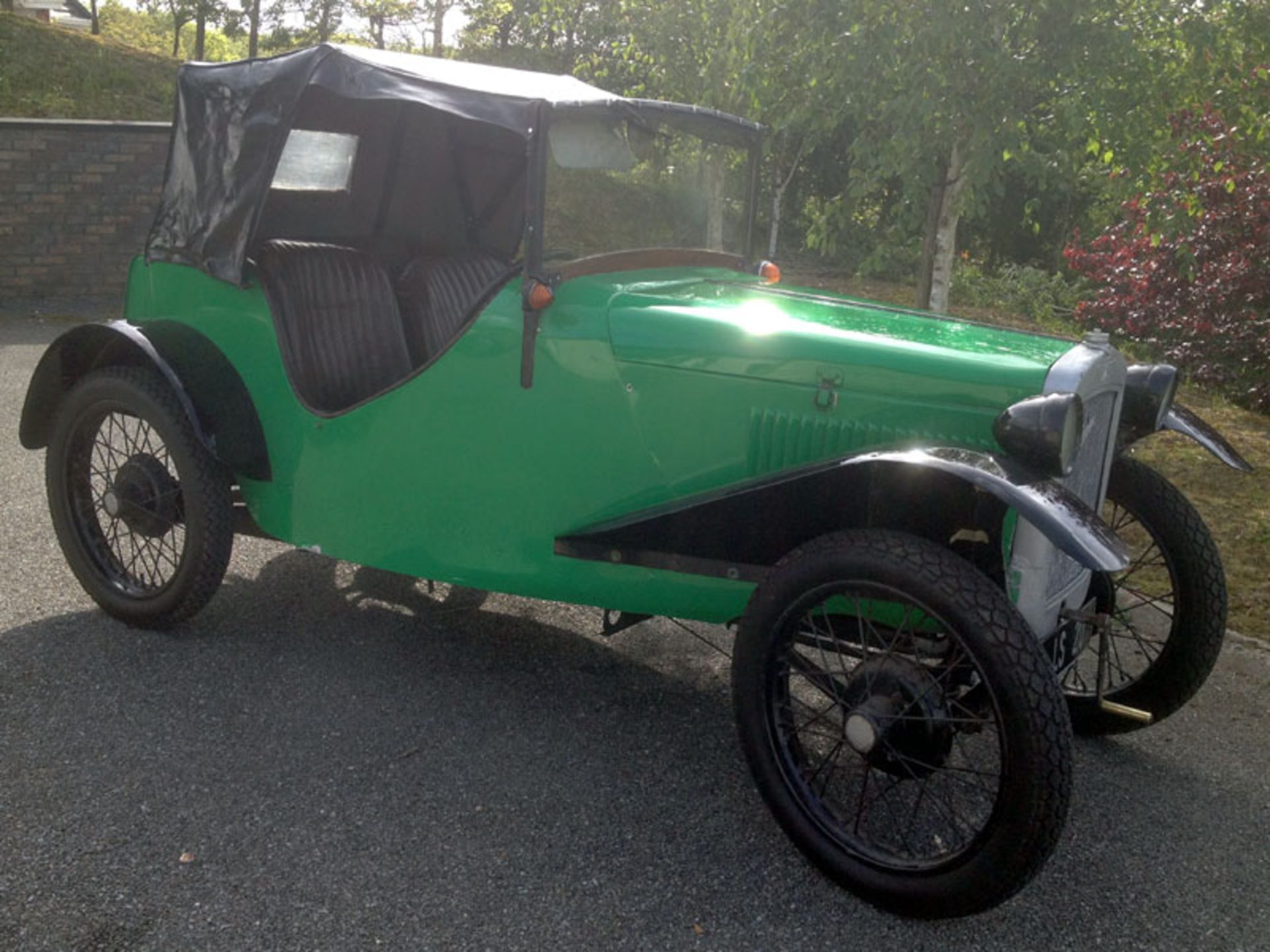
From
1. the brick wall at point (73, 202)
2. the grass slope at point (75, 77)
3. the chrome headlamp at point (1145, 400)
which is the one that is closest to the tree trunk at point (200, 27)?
the grass slope at point (75, 77)

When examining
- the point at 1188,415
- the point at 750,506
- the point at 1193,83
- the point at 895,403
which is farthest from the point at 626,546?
the point at 1193,83

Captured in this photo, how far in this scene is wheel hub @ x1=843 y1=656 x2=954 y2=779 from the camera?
99.5 inches

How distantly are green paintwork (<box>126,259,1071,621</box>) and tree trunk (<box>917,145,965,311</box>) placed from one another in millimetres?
3344

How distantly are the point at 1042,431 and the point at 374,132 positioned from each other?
9.05ft

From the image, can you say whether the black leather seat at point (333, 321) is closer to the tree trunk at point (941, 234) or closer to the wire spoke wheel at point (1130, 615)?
the wire spoke wheel at point (1130, 615)

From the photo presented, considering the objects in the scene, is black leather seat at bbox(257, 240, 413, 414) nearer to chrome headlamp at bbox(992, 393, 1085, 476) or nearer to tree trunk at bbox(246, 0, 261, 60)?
chrome headlamp at bbox(992, 393, 1085, 476)

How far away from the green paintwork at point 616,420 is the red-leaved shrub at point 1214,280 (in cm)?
505

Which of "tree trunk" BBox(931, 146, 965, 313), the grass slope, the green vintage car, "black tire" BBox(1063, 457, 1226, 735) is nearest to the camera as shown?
the green vintage car

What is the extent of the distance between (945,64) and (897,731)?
419 cm

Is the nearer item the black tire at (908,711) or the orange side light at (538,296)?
the black tire at (908,711)

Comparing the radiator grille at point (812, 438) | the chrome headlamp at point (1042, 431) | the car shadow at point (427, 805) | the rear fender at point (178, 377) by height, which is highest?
the chrome headlamp at point (1042, 431)

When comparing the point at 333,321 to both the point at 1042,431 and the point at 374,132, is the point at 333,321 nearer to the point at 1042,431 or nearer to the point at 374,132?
the point at 374,132

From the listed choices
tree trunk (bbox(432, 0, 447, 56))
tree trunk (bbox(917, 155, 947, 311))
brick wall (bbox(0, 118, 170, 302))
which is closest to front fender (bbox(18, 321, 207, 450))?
tree trunk (bbox(917, 155, 947, 311))

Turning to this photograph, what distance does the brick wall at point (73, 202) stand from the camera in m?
10.5
